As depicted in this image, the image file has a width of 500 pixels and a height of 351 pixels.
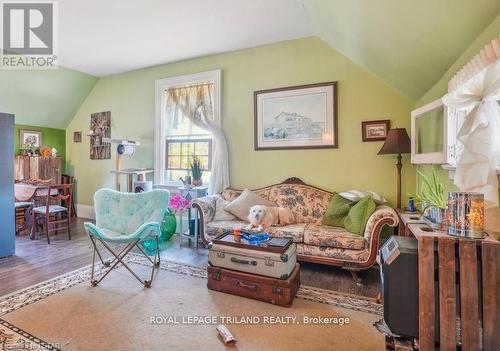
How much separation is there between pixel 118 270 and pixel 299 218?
226 centimetres

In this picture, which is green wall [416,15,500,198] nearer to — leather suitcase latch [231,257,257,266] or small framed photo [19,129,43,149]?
leather suitcase latch [231,257,257,266]

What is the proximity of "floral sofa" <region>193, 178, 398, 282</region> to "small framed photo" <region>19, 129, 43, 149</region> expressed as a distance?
14.3 ft

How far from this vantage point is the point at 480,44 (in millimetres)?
1634

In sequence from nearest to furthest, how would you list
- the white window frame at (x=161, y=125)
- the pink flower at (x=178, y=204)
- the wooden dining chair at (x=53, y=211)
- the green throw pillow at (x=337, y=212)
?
the green throw pillow at (x=337, y=212) < the pink flower at (x=178, y=204) < the wooden dining chair at (x=53, y=211) < the white window frame at (x=161, y=125)

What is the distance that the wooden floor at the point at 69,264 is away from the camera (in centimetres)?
270

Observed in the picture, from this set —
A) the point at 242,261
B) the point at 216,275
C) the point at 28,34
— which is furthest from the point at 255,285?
the point at 28,34

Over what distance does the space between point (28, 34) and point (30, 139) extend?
2650 millimetres

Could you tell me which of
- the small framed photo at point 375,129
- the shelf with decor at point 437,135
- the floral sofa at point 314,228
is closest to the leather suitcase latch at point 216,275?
the floral sofa at point 314,228

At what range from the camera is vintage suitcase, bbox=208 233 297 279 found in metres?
2.30

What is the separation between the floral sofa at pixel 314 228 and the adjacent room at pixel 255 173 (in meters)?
0.02

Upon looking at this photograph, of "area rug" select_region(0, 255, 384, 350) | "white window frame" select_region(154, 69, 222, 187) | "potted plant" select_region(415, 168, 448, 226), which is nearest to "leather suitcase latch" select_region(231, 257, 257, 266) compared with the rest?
"area rug" select_region(0, 255, 384, 350)

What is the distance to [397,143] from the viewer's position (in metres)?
3.11

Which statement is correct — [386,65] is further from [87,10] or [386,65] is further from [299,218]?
[87,10]

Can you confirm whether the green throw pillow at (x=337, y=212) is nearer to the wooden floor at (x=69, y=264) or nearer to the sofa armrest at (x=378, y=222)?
the sofa armrest at (x=378, y=222)
